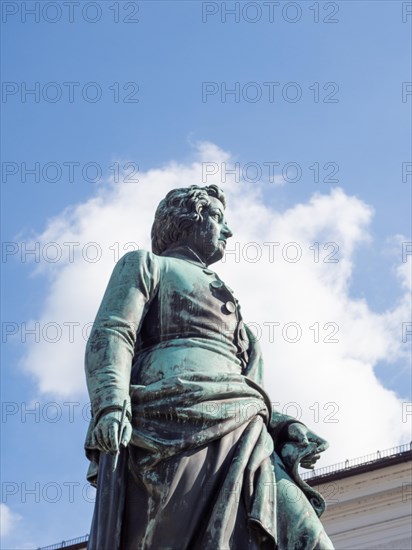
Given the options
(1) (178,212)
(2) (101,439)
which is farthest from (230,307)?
(2) (101,439)

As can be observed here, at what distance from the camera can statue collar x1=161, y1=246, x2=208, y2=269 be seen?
857 cm

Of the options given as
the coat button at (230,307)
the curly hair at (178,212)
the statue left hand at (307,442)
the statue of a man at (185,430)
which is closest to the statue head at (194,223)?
the curly hair at (178,212)

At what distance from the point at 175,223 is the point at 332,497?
75.3 feet

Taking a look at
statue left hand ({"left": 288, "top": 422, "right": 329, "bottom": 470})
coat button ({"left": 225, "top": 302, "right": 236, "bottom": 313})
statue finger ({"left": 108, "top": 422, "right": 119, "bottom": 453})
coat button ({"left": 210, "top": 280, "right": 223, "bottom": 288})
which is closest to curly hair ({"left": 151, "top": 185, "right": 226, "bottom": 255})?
coat button ({"left": 210, "top": 280, "right": 223, "bottom": 288})

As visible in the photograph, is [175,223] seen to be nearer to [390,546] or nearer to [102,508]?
[102,508]

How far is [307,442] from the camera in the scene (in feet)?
26.4

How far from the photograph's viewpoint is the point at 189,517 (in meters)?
7.11

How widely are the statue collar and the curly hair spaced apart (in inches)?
3.6

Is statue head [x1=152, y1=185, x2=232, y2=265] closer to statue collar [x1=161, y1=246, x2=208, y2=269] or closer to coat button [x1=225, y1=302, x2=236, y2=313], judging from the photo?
statue collar [x1=161, y1=246, x2=208, y2=269]

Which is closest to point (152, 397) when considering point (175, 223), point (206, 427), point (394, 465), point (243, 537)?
point (206, 427)

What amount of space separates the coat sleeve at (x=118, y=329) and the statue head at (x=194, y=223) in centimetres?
56

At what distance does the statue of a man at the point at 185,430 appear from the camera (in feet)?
23.4

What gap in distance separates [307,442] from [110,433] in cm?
162

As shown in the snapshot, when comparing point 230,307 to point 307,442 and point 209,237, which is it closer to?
point 209,237
